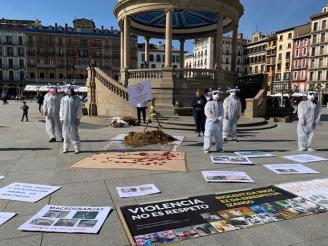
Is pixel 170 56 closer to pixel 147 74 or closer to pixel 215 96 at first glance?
pixel 147 74

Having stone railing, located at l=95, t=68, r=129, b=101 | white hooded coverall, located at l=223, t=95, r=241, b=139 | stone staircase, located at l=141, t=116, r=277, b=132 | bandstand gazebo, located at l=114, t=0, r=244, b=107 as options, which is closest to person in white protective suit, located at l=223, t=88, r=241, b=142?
white hooded coverall, located at l=223, t=95, r=241, b=139

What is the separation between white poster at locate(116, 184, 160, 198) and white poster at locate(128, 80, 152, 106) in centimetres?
569

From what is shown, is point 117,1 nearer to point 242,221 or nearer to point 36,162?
point 36,162

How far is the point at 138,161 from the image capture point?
26.4ft

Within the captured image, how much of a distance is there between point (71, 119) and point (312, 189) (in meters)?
6.68

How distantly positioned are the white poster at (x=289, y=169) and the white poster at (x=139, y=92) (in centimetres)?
531

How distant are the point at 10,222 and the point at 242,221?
133 inches

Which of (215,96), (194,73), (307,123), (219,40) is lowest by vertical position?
(307,123)

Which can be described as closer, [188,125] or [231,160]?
[231,160]

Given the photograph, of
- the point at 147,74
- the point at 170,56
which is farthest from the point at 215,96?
the point at 147,74

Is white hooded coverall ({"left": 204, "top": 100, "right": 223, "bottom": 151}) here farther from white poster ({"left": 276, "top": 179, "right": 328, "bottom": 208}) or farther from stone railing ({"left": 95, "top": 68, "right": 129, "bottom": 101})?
stone railing ({"left": 95, "top": 68, "right": 129, "bottom": 101})

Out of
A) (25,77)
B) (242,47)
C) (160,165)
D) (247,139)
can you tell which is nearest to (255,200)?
(160,165)

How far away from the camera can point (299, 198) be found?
17.4 feet

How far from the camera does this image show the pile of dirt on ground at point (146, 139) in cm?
1041
